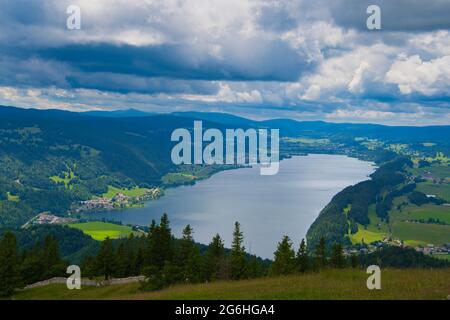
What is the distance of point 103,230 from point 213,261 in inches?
5003

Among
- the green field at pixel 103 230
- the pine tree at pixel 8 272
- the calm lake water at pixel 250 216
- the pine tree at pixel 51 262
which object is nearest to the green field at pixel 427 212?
the calm lake water at pixel 250 216

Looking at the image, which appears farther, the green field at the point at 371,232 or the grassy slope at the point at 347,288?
the green field at the point at 371,232

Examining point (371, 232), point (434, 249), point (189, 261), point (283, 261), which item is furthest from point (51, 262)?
point (371, 232)

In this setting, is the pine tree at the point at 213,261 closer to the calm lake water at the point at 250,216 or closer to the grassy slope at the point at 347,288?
the grassy slope at the point at 347,288

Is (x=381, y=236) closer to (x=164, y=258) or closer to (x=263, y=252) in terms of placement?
(x=263, y=252)

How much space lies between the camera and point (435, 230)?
138750mm

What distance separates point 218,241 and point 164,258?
4408 mm

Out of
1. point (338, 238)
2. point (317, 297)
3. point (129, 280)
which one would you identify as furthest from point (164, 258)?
point (338, 238)

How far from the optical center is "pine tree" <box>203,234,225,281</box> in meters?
32.0

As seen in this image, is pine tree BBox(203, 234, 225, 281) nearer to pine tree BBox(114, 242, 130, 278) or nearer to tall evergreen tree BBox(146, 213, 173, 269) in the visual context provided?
tall evergreen tree BBox(146, 213, 173, 269)

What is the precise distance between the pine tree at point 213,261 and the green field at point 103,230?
337 feet

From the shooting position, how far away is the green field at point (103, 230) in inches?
5541

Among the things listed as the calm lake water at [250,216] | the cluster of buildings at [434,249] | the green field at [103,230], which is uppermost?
the calm lake water at [250,216]
